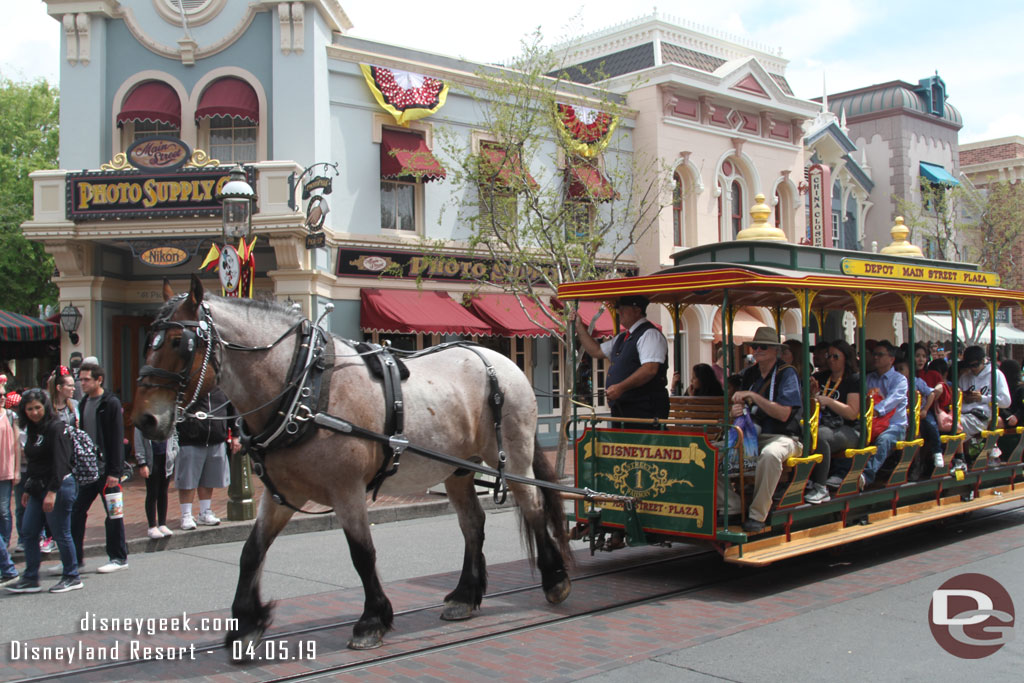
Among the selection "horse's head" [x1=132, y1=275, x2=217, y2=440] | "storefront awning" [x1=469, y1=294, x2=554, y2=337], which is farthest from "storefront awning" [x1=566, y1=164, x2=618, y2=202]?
"horse's head" [x1=132, y1=275, x2=217, y2=440]

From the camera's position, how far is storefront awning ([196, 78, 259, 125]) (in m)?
16.3

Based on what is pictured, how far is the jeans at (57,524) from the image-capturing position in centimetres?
726

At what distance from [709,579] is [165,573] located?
4.85 meters

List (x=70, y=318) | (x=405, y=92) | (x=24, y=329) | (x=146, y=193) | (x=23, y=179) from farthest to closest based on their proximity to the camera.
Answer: (x=23, y=179) < (x=24, y=329) < (x=405, y=92) < (x=70, y=318) < (x=146, y=193)

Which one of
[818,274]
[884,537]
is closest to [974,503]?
[884,537]

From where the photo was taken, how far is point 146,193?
50.1 feet

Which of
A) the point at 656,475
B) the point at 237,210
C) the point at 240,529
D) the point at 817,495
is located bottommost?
the point at 240,529

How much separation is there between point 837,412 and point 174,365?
5.49 meters

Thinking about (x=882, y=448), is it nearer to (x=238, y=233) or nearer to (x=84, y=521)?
(x=84, y=521)

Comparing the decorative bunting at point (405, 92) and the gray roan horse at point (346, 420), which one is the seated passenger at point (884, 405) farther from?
the decorative bunting at point (405, 92)

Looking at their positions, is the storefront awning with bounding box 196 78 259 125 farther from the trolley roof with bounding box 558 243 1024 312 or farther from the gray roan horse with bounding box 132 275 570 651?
the gray roan horse with bounding box 132 275 570 651

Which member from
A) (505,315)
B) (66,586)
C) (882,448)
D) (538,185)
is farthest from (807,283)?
(505,315)

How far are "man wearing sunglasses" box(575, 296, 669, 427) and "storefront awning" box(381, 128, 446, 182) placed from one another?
9980 millimetres
